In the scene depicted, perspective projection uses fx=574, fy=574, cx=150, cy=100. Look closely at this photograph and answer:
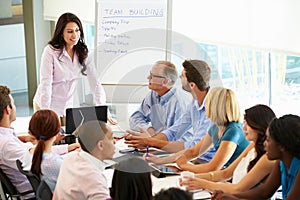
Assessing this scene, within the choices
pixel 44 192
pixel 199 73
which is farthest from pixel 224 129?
pixel 44 192

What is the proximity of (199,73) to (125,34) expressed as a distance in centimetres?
167

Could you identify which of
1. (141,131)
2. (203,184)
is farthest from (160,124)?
(203,184)

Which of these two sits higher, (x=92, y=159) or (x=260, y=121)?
(x=260, y=121)

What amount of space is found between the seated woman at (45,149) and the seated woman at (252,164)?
689 millimetres

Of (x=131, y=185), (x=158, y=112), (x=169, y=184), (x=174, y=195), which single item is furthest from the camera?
(x=158, y=112)

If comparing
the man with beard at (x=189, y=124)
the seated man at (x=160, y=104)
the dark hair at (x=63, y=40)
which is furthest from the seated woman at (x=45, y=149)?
the dark hair at (x=63, y=40)

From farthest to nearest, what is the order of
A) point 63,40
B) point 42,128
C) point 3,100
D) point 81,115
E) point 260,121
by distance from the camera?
1. point 63,40
2. point 81,115
3. point 3,100
4. point 42,128
5. point 260,121

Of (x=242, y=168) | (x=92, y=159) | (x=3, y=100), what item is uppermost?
(x=3, y=100)

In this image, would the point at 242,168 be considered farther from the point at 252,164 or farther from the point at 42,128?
the point at 42,128

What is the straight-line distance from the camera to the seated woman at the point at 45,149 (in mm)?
3021

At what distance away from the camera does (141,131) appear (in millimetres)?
3789

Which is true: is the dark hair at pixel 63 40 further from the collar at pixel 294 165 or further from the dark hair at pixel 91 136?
the collar at pixel 294 165

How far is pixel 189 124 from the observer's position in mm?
3738

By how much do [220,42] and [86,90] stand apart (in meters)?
1.59
